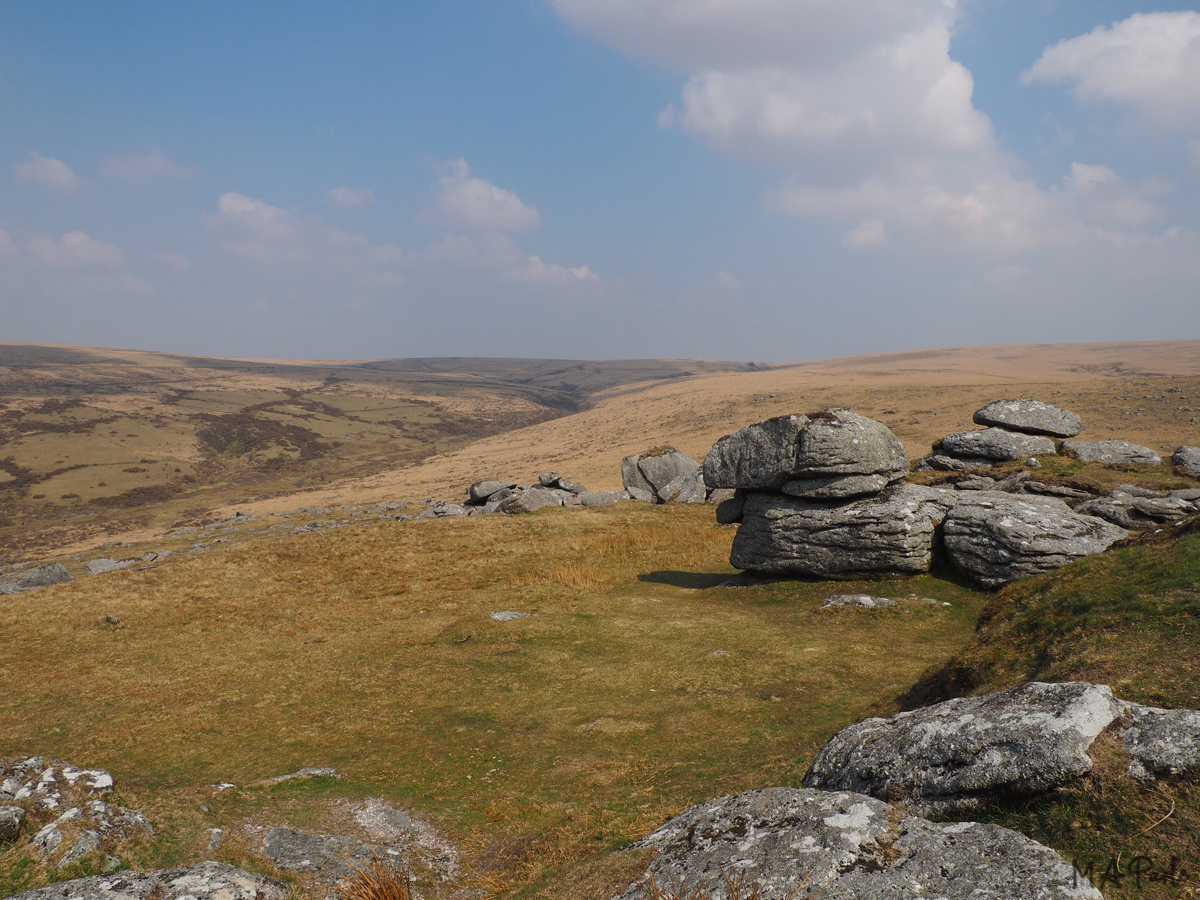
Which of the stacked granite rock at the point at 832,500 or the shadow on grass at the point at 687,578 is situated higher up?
the stacked granite rock at the point at 832,500

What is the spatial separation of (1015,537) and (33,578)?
150 feet

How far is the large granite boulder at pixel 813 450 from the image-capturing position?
22625mm

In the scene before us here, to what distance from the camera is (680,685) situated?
15.6 m

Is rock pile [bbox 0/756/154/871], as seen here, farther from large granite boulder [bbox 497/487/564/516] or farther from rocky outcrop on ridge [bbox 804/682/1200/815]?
large granite boulder [bbox 497/487/564/516]

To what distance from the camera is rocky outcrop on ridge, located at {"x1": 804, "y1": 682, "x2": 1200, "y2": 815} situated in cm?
596

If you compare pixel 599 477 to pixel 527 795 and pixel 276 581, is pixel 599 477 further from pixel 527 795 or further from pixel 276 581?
pixel 527 795

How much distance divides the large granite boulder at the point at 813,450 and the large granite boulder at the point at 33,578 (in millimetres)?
35393

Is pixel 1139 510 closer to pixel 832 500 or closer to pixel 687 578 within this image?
pixel 832 500

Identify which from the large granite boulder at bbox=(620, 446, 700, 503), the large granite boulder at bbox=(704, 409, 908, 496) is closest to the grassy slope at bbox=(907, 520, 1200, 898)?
the large granite boulder at bbox=(704, 409, 908, 496)

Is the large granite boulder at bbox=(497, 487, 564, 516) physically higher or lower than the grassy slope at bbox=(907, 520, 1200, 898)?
lower

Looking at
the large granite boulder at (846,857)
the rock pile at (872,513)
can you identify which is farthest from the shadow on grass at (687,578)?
the large granite boulder at (846,857)

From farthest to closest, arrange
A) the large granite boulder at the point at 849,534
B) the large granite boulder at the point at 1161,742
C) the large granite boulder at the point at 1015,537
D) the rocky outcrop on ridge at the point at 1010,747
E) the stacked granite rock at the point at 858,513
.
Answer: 1. the large granite boulder at the point at 849,534
2. the stacked granite rock at the point at 858,513
3. the large granite boulder at the point at 1015,537
4. the rocky outcrop on ridge at the point at 1010,747
5. the large granite boulder at the point at 1161,742

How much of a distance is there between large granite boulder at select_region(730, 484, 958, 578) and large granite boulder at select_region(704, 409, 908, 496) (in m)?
1.13

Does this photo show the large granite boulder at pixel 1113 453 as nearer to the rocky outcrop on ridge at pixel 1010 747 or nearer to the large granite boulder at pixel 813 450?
the large granite boulder at pixel 813 450
